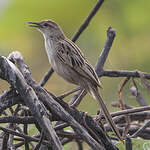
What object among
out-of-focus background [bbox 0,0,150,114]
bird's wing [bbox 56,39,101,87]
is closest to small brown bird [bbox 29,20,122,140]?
bird's wing [bbox 56,39,101,87]

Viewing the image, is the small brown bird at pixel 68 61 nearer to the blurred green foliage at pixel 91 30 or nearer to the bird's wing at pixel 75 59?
the bird's wing at pixel 75 59

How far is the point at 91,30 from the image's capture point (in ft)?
15.3

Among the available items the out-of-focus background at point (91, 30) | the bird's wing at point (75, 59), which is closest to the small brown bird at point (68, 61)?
the bird's wing at point (75, 59)

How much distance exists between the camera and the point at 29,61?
4.54 m

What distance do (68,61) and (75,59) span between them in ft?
0.30

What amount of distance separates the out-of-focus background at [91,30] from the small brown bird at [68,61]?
172 mm

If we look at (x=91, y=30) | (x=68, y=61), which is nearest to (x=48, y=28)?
(x=91, y=30)

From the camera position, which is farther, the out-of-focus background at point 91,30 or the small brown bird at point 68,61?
the out-of-focus background at point 91,30

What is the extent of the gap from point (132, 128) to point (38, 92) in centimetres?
146

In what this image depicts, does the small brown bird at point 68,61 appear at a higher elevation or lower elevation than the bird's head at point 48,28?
lower

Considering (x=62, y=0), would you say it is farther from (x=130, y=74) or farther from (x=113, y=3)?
(x=130, y=74)

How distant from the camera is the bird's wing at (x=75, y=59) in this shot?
3905 millimetres

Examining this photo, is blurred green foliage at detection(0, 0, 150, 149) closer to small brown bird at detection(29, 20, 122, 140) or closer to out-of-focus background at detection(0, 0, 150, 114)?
out-of-focus background at detection(0, 0, 150, 114)

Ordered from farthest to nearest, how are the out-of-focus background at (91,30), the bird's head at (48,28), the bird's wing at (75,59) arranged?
the bird's head at (48,28) < the out-of-focus background at (91,30) < the bird's wing at (75,59)
